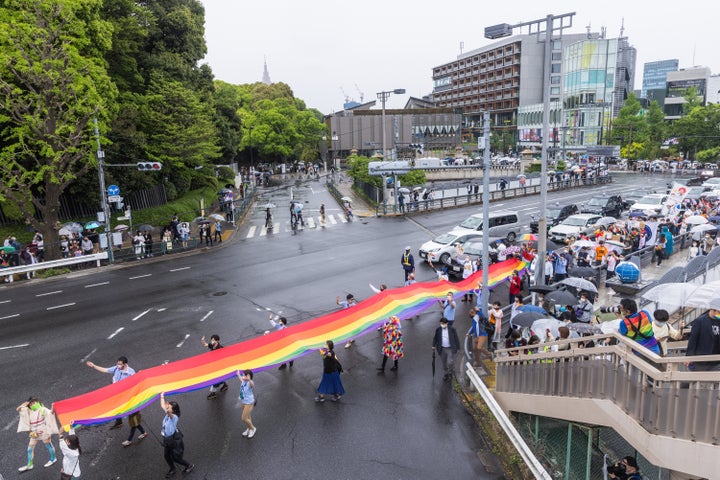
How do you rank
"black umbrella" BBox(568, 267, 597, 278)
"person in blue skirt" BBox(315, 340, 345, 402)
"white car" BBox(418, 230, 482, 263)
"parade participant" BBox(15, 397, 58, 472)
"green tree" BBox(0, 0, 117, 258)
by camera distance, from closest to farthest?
"parade participant" BBox(15, 397, 58, 472), "person in blue skirt" BBox(315, 340, 345, 402), "black umbrella" BBox(568, 267, 597, 278), "green tree" BBox(0, 0, 117, 258), "white car" BBox(418, 230, 482, 263)

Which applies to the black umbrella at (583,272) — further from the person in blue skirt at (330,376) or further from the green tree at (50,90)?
the green tree at (50,90)

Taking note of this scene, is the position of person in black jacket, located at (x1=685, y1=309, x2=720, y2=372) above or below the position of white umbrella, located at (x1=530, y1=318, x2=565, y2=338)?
above

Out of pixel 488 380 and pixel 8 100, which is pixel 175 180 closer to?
pixel 8 100

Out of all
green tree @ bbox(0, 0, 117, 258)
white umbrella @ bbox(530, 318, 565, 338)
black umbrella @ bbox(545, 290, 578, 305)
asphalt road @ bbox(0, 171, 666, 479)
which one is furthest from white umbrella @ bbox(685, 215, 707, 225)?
green tree @ bbox(0, 0, 117, 258)

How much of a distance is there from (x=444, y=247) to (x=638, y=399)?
18.2 meters

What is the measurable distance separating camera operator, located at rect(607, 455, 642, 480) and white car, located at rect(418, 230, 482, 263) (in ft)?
55.9

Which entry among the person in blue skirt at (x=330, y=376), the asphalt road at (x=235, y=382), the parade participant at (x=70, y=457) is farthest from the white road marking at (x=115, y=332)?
the person in blue skirt at (x=330, y=376)

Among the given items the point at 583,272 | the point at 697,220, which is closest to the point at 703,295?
the point at 583,272

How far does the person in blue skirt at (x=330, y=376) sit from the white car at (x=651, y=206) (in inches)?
960

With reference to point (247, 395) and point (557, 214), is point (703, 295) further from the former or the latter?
point (557, 214)

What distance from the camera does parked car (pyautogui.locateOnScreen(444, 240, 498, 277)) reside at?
22.2 meters

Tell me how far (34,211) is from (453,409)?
2760 centimetres

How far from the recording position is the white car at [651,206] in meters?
29.5

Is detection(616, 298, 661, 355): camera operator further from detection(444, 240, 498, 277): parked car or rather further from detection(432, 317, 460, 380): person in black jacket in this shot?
detection(444, 240, 498, 277): parked car
